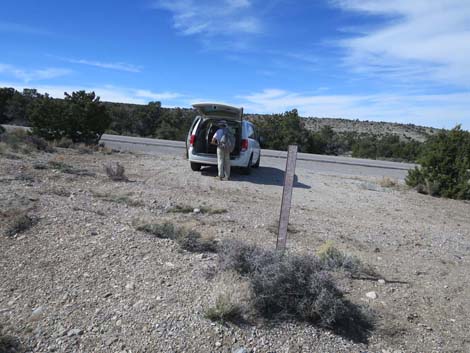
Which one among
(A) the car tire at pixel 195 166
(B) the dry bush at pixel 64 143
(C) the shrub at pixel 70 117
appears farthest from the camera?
(C) the shrub at pixel 70 117

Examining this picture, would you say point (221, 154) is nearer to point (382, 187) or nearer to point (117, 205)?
point (117, 205)

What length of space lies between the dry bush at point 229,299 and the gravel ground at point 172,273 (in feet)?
0.29

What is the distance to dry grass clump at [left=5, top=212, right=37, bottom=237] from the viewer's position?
4.88m

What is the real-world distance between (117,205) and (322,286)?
159 inches

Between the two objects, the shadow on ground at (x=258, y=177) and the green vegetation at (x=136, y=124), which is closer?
the shadow on ground at (x=258, y=177)

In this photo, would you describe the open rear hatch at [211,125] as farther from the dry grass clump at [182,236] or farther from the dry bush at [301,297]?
the dry bush at [301,297]

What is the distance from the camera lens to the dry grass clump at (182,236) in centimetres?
503

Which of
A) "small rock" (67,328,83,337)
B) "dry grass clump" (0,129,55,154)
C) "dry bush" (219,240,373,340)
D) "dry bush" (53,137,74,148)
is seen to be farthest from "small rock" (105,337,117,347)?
"dry bush" (53,137,74,148)

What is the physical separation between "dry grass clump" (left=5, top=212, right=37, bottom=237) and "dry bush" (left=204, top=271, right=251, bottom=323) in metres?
2.60

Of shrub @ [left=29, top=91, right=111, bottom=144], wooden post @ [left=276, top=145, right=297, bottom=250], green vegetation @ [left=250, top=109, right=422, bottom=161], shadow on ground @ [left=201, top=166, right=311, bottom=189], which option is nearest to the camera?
wooden post @ [left=276, top=145, right=297, bottom=250]

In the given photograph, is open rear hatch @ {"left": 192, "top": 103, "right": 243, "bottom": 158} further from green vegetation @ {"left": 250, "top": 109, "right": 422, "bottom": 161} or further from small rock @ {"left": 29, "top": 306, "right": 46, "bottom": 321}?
green vegetation @ {"left": 250, "top": 109, "right": 422, "bottom": 161}

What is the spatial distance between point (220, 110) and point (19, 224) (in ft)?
23.6

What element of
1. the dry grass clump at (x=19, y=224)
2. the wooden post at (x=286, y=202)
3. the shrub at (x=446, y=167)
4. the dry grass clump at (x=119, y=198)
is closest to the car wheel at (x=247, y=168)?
the dry grass clump at (x=119, y=198)

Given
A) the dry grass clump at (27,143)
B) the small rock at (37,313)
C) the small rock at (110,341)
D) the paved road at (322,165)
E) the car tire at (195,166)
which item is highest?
the dry grass clump at (27,143)
